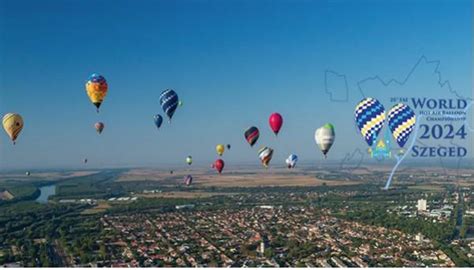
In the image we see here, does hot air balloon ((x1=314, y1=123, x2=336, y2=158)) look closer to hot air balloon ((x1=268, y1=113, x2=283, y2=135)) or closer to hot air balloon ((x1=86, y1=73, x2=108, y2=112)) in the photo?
hot air balloon ((x1=268, y1=113, x2=283, y2=135))

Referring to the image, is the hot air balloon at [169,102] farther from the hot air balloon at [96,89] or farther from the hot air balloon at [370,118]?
the hot air balloon at [370,118]

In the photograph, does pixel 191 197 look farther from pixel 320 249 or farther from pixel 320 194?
pixel 320 249

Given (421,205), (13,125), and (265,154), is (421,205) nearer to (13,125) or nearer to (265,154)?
(265,154)

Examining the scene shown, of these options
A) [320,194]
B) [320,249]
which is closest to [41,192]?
[320,194]

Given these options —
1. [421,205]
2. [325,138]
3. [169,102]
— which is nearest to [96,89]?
[169,102]

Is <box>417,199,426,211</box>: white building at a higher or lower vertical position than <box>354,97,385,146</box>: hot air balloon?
lower

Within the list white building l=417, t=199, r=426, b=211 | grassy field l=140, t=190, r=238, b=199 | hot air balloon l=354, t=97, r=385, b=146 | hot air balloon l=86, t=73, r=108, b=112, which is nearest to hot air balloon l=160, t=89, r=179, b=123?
hot air balloon l=86, t=73, r=108, b=112
